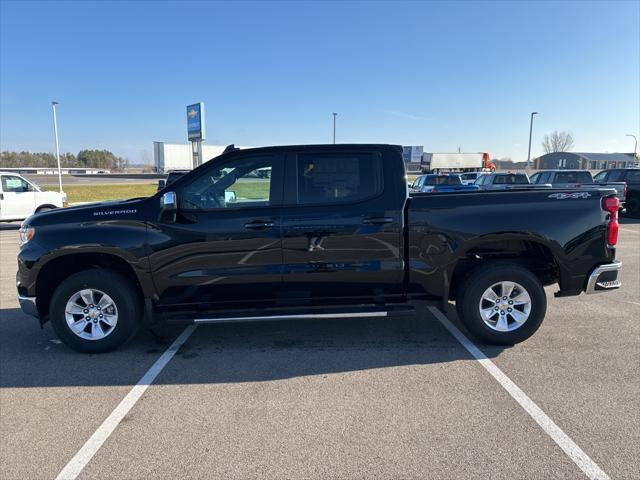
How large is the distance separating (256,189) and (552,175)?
17.6 meters

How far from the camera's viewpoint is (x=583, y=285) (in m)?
4.50

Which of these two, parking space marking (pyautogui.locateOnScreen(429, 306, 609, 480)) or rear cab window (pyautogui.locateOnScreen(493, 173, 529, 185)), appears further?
rear cab window (pyautogui.locateOnScreen(493, 173, 529, 185))

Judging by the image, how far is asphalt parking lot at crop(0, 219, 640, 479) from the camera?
273 cm

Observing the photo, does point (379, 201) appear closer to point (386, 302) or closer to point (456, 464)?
point (386, 302)

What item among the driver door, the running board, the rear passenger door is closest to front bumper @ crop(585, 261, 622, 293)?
the rear passenger door

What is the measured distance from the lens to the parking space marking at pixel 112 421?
8.88ft

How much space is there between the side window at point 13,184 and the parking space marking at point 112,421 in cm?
1295

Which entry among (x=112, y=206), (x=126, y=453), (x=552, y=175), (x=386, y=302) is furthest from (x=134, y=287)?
(x=552, y=175)

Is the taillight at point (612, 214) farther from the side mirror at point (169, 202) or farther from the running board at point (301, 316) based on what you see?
the side mirror at point (169, 202)

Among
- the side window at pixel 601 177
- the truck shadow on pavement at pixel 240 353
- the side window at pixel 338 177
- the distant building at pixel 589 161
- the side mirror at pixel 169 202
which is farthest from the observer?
the distant building at pixel 589 161

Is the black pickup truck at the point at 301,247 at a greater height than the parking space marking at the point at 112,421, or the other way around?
the black pickup truck at the point at 301,247

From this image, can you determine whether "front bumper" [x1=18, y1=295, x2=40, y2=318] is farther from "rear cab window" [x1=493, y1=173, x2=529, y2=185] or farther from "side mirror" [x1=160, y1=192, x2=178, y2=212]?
"rear cab window" [x1=493, y1=173, x2=529, y2=185]

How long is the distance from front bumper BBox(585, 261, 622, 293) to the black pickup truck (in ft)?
0.03

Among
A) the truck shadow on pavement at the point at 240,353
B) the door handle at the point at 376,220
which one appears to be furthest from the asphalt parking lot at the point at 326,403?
the door handle at the point at 376,220
